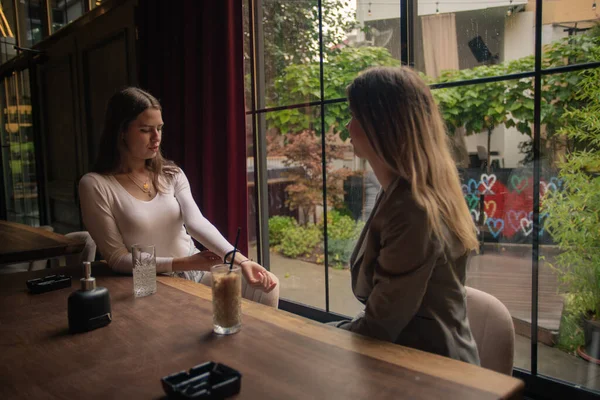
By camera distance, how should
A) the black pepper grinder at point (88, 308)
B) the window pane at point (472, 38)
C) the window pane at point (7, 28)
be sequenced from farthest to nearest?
the window pane at point (7, 28) → the window pane at point (472, 38) → the black pepper grinder at point (88, 308)

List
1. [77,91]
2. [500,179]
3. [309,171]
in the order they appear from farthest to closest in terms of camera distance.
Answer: [77,91] → [309,171] → [500,179]

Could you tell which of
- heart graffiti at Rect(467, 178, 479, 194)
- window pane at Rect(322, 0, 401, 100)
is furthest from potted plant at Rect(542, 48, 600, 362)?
window pane at Rect(322, 0, 401, 100)

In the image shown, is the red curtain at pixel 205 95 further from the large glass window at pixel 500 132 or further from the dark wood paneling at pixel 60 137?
the dark wood paneling at pixel 60 137

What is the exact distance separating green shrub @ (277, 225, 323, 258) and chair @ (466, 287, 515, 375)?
179 cm

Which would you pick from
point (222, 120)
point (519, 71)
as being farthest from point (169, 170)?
point (519, 71)

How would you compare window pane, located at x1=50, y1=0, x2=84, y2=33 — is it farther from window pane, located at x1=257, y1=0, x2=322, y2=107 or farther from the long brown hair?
the long brown hair

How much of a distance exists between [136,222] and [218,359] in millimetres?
1016

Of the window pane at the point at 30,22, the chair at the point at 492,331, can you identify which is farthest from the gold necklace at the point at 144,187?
the window pane at the point at 30,22

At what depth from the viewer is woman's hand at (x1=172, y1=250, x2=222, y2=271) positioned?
161cm

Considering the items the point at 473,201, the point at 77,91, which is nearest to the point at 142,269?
the point at 473,201

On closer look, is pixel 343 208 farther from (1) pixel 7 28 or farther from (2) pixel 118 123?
(1) pixel 7 28

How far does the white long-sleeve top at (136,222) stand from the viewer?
1.73m

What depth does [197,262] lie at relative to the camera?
1623mm

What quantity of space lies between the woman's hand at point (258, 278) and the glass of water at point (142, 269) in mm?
290
